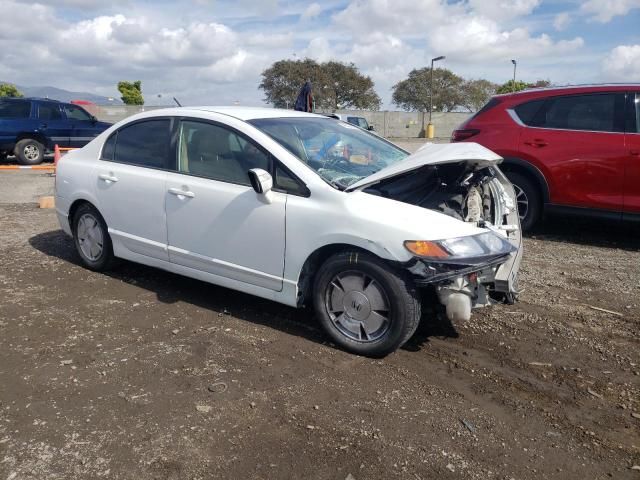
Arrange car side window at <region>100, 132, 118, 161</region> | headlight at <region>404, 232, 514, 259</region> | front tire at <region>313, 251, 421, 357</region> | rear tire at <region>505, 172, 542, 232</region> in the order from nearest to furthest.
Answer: headlight at <region>404, 232, 514, 259</region>
front tire at <region>313, 251, 421, 357</region>
car side window at <region>100, 132, 118, 161</region>
rear tire at <region>505, 172, 542, 232</region>

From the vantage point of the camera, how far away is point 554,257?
6.00 meters

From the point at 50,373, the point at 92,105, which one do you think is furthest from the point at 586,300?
the point at 92,105

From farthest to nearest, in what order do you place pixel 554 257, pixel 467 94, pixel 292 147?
pixel 467 94 → pixel 554 257 → pixel 292 147

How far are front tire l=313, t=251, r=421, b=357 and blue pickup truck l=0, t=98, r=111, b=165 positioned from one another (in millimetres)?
13352

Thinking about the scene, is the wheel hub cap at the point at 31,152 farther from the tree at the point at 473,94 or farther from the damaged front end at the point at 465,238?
the tree at the point at 473,94

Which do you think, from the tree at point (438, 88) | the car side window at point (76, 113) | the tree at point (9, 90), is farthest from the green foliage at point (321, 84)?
the car side window at point (76, 113)


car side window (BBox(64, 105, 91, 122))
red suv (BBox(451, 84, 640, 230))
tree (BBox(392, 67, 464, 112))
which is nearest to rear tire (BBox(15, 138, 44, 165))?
car side window (BBox(64, 105, 91, 122))

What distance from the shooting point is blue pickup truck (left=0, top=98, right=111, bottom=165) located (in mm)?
14141

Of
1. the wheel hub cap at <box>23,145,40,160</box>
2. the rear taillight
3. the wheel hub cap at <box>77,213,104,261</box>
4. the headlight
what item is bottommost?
the wheel hub cap at <box>77,213,104,261</box>

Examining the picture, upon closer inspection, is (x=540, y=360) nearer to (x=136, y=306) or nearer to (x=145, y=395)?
(x=145, y=395)

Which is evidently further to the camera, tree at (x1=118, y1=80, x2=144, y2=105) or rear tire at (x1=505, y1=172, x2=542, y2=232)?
tree at (x1=118, y1=80, x2=144, y2=105)

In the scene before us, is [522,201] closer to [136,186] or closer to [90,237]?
[136,186]

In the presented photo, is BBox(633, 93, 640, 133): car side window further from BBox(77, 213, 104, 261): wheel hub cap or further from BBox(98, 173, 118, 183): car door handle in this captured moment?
BBox(77, 213, 104, 261): wheel hub cap

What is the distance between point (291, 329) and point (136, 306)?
4.55 feet
